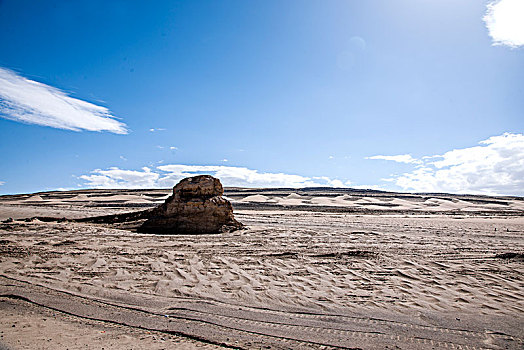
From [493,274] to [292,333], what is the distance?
4.73 metres

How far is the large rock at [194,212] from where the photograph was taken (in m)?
11.6

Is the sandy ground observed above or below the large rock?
below

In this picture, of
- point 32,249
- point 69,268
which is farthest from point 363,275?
point 32,249

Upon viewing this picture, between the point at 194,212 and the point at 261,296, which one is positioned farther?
the point at 194,212

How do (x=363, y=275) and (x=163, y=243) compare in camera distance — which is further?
(x=163, y=243)

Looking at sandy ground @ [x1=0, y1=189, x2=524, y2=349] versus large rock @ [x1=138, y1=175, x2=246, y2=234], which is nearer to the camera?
sandy ground @ [x1=0, y1=189, x2=524, y2=349]

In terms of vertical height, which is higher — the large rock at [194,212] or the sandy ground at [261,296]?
the large rock at [194,212]

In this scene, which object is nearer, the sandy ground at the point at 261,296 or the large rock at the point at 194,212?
the sandy ground at the point at 261,296

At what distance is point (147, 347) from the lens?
3.12 metres

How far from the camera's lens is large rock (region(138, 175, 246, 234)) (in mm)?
11625

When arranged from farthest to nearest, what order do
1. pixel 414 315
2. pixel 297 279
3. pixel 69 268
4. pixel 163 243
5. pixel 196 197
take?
pixel 196 197, pixel 163 243, pixel 69 268, pixel 297 279, pixel 414 315

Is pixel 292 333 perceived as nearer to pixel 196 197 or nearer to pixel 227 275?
pixel 227 275

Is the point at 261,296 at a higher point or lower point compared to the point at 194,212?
lower

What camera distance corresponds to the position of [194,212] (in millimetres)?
11859
